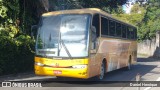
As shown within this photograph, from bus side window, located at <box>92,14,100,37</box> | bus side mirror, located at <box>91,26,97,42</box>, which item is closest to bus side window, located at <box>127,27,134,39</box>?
bus side window, located at <box>92,14,100,37</box>

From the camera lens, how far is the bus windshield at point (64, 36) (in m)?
13.7

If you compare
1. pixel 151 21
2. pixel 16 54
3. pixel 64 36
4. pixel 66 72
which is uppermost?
pixel 151 21

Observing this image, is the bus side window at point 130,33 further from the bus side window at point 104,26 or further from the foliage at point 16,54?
the foliage at point 16,54

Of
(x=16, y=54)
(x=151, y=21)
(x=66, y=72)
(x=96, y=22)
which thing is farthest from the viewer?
(x=151, y=21)

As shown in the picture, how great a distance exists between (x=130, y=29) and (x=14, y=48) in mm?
8604

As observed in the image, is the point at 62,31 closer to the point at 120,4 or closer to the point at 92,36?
the point at 92,36

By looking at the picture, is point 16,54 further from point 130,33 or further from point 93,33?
point 130,33

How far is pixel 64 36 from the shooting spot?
13.9 m

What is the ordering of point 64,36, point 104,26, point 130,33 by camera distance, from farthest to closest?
point 130,33
point 104,26
point 64,36

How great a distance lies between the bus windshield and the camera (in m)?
13.7

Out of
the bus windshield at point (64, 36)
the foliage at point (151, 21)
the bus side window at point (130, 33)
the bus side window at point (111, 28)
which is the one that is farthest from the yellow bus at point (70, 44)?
the foliage at point (151, 21)

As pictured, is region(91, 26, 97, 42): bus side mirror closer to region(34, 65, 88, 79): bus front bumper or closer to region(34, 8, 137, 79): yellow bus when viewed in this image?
region(34, 8, 137, 79): yellow bus

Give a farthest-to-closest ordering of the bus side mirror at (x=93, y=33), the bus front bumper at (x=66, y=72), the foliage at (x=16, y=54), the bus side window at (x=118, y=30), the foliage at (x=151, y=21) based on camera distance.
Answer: the foliage at (x=151, y=21), the bus side window at (x=118, y=30), the foliage at (x=16, y=54), the bus side mirror at (x=93, y=33), the bus front bumper at (x=66, y=72)

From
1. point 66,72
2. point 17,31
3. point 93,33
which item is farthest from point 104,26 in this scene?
point 17,31
